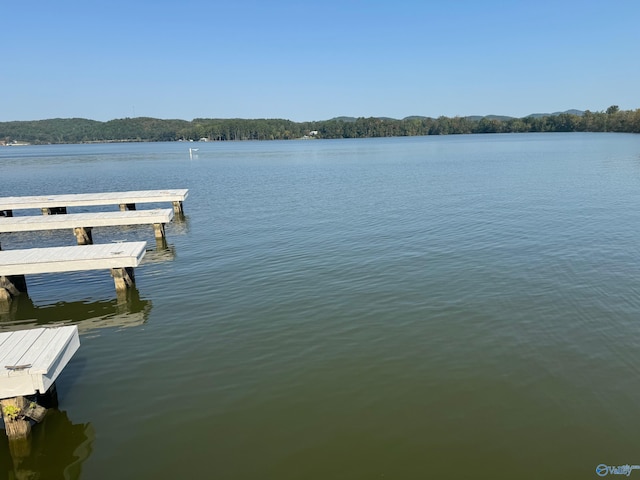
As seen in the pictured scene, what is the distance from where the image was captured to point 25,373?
5.98m

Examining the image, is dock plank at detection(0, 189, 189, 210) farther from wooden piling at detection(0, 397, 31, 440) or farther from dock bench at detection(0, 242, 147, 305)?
wooden piling at detection(0, 397, 31, 440)

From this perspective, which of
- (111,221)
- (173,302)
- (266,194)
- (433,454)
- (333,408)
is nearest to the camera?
(433,454)

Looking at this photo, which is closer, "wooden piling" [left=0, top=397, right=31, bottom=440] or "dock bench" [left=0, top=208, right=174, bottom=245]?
"wooden piling" [left=0, top=397, right=31, bottom=440]

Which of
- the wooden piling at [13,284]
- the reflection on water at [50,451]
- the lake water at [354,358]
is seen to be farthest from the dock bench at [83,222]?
the reflection on water at [50,451]

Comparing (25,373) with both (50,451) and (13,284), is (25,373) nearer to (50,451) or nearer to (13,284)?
(50,451)

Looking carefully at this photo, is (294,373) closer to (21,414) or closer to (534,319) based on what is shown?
(21,414)

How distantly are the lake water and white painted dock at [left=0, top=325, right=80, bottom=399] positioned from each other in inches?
34.1

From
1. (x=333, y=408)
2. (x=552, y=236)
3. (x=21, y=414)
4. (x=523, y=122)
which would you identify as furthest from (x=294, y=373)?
(x=523, y=122)

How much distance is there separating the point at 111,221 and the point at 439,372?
48.2ft

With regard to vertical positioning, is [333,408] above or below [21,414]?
below

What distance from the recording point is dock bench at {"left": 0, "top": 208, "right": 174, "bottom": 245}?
17109 millimetres

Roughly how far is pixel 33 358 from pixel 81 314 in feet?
14.8

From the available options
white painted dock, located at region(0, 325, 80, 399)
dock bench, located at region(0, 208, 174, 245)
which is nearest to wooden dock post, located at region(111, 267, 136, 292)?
white painted dock, located at region(0, 325, 80, 399)

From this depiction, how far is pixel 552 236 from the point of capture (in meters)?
16.1
